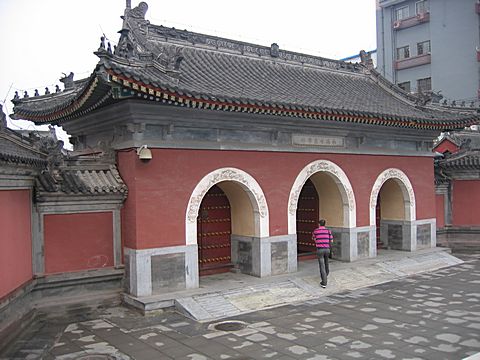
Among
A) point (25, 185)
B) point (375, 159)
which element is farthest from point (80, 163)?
point (375, 159)

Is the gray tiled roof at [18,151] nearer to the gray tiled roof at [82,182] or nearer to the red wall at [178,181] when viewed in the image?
the gray tiled roof at [82,182]

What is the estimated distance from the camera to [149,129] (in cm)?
979

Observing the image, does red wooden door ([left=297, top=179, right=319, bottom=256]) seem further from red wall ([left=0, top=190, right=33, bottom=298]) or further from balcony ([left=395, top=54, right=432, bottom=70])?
balcony ([left=395, top=54, right=432, bottom=70])

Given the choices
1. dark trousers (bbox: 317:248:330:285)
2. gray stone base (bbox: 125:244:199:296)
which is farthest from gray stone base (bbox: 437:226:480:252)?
gray stone base (bbox: 125:244:199:296)

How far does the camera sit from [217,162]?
10.8 meters

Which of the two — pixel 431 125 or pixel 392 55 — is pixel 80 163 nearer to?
pixel 431 125

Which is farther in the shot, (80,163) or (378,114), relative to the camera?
(378,114)

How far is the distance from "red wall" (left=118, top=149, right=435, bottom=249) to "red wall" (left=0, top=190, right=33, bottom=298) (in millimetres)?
1964

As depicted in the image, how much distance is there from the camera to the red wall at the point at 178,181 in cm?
970

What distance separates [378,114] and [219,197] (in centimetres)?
463

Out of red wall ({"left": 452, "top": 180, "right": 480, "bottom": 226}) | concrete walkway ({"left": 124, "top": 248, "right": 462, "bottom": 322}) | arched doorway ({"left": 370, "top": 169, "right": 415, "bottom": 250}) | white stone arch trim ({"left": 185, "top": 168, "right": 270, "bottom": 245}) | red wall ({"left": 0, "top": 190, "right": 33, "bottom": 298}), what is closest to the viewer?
red wall ({"left": 0, "top": 190, "right": 33, "bottom": 298})

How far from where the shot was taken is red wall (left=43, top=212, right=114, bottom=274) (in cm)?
938

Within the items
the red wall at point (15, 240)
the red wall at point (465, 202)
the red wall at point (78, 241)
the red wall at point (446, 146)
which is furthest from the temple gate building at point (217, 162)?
the red wall at point (446, 146)

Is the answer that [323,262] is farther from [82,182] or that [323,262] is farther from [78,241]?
[82,182]
